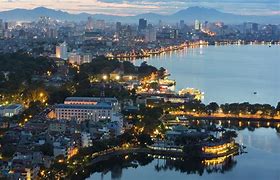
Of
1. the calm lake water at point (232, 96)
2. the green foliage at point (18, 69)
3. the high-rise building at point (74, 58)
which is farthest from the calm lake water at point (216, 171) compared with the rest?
the high-rise building at point (74, 58)

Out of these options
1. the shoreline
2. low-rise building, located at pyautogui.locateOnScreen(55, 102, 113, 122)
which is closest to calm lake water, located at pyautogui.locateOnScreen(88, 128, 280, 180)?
low-rise building, located at pyautogui.locateOnScreen(55, 102, 113, 122)

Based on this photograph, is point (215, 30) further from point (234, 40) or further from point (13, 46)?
point (13, 46)

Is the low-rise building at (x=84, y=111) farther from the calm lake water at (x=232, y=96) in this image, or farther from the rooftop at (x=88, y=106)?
the calm lake water at (x=232, y=96)

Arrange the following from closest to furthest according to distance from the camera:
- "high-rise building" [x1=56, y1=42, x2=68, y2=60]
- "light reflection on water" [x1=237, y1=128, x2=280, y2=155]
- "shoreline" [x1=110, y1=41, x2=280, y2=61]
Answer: "light reflection on water" [x1=237, y1=128, x2=280, y2=155] < "high-rise building" [x1=56, y1=42, x2=68, y2=60] < "shoreline" [x1=110, y1=41, x2=280, y2=61]

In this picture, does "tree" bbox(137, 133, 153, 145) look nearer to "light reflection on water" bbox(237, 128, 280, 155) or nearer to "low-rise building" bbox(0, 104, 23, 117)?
"light reflection on water" bbox(237, 128, 280, 155)

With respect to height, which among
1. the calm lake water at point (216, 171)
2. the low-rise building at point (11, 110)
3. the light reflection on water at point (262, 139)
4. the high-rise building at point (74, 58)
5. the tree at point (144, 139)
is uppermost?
the high-rise building at point (74, 58)

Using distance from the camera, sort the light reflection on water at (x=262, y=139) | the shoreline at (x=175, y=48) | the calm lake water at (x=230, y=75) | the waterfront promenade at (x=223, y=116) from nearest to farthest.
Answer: the light reflection on water at (x=262, y=139) → the waterfront promenade at (x=223, y=116) → the calm lake water at (x=230, y=75) → the shoreline at (x=175, y=48)

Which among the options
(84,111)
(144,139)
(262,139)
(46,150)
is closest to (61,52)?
(84,111)

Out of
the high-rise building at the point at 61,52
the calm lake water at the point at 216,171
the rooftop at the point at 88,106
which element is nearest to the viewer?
the calm lake water at the point at 216,171

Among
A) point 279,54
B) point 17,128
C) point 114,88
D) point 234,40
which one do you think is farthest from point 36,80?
point 234,40

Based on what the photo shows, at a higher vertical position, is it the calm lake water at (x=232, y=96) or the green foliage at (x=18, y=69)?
the green foliage at (x=18, y=69)
